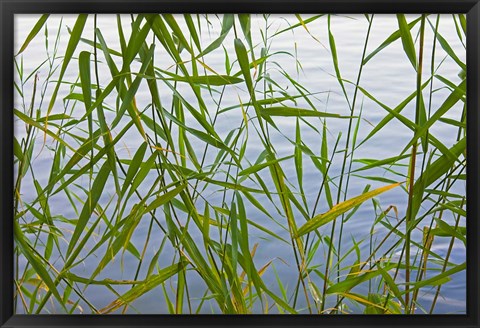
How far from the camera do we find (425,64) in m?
1.25

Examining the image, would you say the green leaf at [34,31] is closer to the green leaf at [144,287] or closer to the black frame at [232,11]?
the black frame at [232,11]

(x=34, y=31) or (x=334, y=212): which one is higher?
(x=34, y=31)

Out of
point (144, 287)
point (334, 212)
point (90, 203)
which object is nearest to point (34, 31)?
point (90, 203)

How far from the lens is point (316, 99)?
1244 mm

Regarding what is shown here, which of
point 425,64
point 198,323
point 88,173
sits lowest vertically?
point 198,323

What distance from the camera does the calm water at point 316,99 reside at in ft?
4.07

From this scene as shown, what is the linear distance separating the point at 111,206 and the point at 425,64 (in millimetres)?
553

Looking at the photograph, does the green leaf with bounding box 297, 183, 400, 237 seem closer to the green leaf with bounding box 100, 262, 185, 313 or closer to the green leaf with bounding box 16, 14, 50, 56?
the green leaf with bounding box 100, 262, 185, 313

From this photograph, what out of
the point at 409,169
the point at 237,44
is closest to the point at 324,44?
the point at 237,44

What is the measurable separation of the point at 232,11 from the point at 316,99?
0.64ft

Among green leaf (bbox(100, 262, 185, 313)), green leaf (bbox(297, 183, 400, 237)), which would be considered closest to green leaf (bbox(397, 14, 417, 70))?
green leaf (bbox(297, 183, 400, 237))

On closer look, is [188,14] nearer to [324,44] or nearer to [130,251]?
[324,44]

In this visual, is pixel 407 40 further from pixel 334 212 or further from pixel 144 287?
pixel 144 287

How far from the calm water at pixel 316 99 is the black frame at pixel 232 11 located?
31 millimetres
